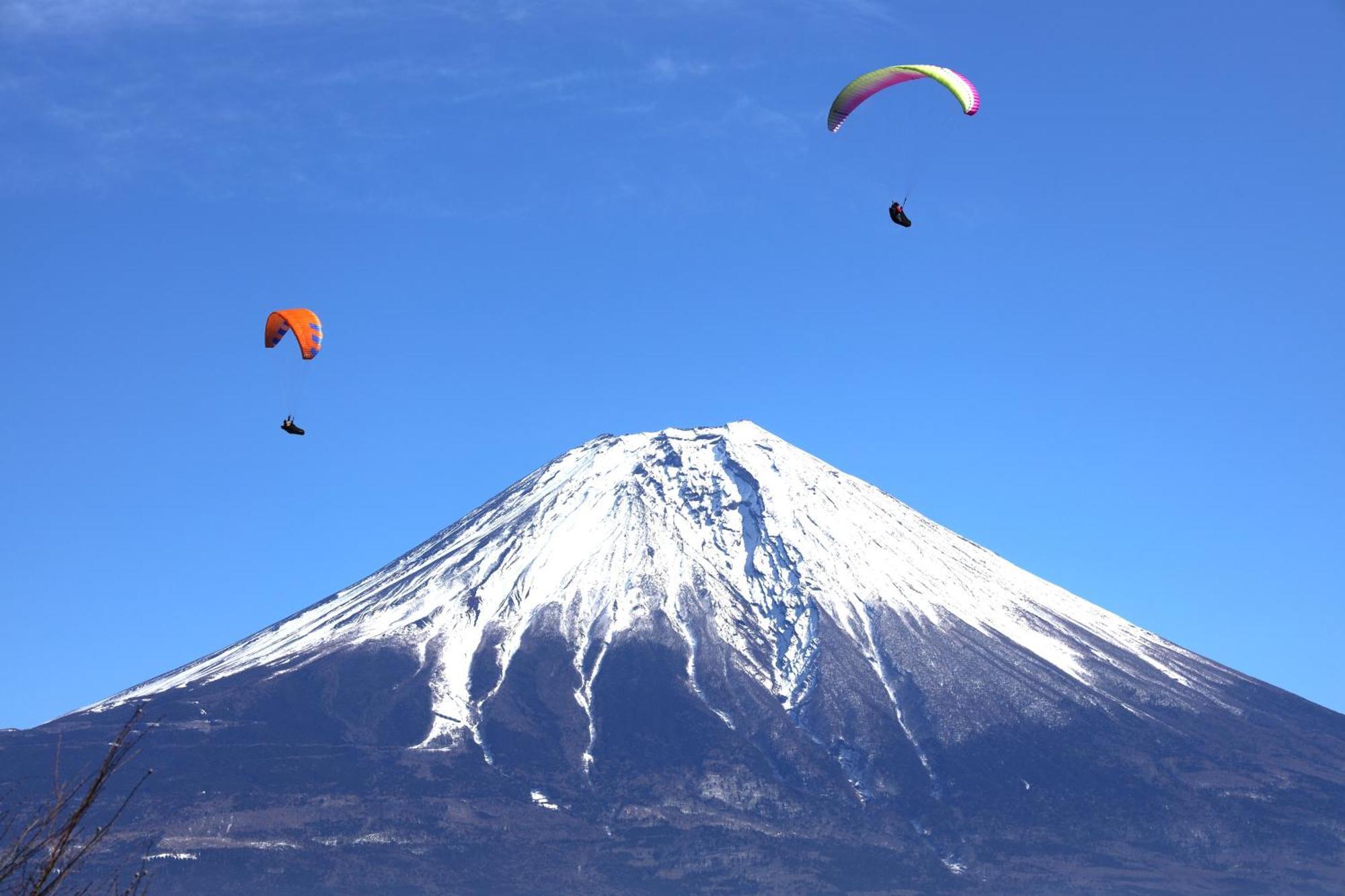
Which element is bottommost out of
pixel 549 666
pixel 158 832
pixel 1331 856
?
pixel 158 832

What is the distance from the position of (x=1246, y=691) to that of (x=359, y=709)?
92393 mm

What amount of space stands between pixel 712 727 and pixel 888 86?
95.2m

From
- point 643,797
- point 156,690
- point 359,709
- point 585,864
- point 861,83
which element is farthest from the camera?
point 156,690

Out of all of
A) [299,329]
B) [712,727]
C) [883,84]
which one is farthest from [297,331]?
[712,727]

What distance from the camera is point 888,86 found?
2224 inches

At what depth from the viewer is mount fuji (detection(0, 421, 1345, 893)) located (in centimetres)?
12519

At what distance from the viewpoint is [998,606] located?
16925cm

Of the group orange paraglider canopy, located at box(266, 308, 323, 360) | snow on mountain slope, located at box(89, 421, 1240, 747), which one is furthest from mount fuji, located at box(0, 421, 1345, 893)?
orange paraglider canopy, located at box(266, 308, 323, 360)

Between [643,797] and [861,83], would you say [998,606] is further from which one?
[861,83]

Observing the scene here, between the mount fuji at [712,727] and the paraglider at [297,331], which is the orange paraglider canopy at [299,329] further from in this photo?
the mount fuji at [712,727]

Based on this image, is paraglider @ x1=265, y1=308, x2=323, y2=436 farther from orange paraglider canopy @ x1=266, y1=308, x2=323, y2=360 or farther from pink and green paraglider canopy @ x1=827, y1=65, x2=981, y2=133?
pink and green paraglider canopy @ x1=827, y1=65, x2=981, y2=133

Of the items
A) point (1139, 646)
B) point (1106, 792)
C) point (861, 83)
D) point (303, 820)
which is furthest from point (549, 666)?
point (861, 83)

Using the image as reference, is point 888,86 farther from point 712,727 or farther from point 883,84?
point 712,727

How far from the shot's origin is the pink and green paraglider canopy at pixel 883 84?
53.8 meters
